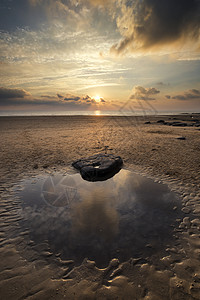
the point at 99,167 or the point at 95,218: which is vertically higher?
the point at 99,167

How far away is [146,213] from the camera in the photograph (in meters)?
5.07

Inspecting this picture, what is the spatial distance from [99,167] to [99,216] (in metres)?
3.86

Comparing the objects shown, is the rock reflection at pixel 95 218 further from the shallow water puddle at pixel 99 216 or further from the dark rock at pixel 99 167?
the dark rock at pixel 99 167

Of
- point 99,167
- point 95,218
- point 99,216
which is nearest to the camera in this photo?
point 95,218

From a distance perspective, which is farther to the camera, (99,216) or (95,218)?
(99,216)

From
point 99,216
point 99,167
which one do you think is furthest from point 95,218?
point 99,167

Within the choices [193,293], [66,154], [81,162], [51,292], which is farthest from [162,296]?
[66,154]

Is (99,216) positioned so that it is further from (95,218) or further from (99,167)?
(99,167)

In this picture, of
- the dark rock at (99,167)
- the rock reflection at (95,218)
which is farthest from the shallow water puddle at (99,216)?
the dark rock at (99,167)

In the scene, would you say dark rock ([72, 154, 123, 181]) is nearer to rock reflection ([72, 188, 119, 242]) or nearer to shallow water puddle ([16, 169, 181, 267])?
shallow water puddle ([16, 169, 181, 267])

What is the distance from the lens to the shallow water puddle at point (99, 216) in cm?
373

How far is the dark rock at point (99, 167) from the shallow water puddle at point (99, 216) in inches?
25.3

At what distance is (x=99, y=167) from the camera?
8.55m

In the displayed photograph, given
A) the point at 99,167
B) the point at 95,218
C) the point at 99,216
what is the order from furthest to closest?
the point at 99,167
the point at 99,216
the point at 95,218
